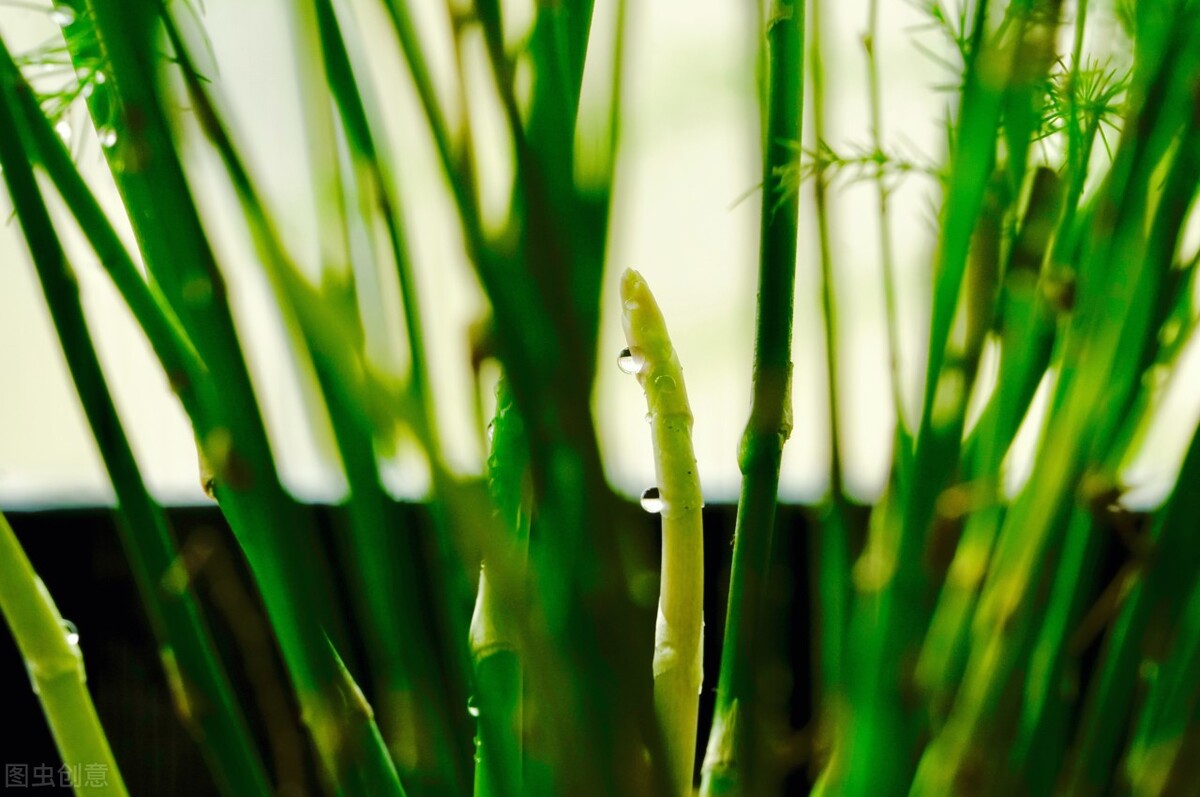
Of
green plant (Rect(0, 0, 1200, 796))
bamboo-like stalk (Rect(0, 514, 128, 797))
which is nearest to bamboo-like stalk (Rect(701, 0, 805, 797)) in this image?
green plant (Rect(0, 0, 1200, 796))

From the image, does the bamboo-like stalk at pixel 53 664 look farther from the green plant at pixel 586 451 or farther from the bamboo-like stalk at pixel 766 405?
the bamboo-like stalk at pixel 766 405

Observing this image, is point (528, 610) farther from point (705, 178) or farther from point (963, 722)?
point (705, 178)

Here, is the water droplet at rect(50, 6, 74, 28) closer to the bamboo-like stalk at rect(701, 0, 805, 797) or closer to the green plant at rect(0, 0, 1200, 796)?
the green plant at rect(0, 0, 1200, 796)

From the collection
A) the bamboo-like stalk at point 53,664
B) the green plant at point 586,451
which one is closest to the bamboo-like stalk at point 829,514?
the green plant at point 586,451

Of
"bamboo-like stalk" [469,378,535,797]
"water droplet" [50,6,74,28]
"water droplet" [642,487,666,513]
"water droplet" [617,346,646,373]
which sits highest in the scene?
"water droplet" [50,6,74,28]

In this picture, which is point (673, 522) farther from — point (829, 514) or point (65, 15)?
point (65, 15)

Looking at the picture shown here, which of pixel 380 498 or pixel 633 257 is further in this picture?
pixel 633 257

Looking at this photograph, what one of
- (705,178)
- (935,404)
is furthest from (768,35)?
(705,178)

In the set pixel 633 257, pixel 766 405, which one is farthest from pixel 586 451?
pixel 633 257
